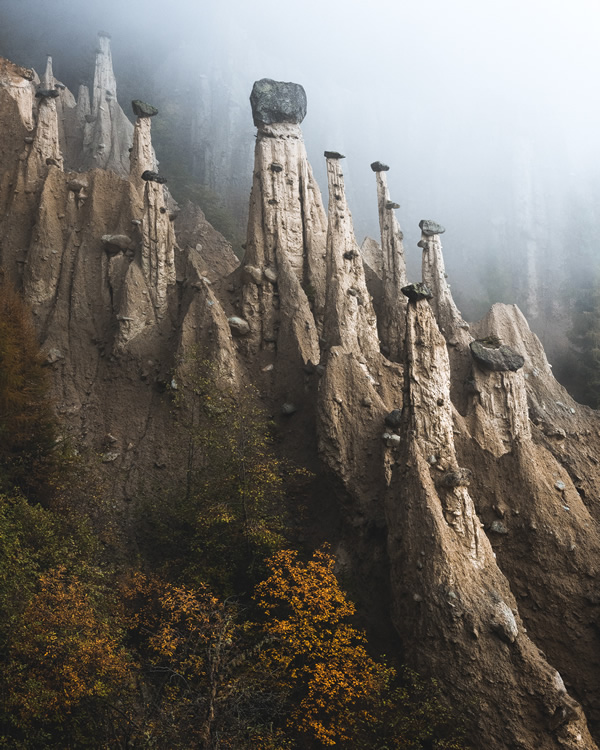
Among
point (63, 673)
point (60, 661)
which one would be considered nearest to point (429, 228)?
point (60, 661)

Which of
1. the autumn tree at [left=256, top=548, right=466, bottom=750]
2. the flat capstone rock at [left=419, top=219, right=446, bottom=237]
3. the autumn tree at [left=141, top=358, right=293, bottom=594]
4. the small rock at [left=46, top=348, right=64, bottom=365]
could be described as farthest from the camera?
the flat capstone rock at [left=419, top=219, right=446, bottom=237]

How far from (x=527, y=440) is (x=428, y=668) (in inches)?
355

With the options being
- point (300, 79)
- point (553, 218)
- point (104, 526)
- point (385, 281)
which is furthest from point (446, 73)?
point (104, 526)

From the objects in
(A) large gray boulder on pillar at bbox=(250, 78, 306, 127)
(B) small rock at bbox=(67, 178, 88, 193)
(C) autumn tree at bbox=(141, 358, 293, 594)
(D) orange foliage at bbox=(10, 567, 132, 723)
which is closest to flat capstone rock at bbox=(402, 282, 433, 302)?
(C) autumn tree at bbox=(141, 358, 293, 594)

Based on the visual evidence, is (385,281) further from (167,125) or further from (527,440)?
(167,125)

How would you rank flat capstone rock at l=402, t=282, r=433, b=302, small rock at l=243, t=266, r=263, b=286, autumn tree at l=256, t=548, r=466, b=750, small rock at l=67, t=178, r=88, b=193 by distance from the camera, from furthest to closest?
small rock at l=67, t=178, r=88, b=193, small rock at l=243, t=266, r=263, b=286, flat capstone rock at l=402, t=282, r=433, b=302, autumn tree at l=256, t=548, r=466, b=750

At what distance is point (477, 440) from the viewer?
930 inches

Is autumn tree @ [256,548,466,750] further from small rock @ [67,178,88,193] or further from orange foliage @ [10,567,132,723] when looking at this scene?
small rock @ [67,178,88,193]

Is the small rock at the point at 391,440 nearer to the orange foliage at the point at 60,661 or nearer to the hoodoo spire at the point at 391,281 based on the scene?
the hoodoo spire at the point at 391,281

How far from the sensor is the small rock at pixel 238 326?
28344 millimetres

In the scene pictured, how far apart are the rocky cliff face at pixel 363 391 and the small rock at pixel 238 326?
9 centimetres

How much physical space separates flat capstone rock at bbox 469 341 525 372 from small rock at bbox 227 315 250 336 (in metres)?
9.07

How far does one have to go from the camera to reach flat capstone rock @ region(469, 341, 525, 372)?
25406mm

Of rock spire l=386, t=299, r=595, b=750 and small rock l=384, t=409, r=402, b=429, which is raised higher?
small rock l=384, t=409, r=402, b=429
